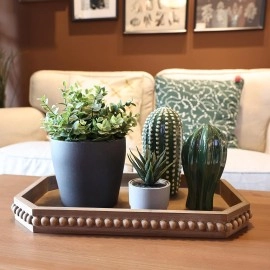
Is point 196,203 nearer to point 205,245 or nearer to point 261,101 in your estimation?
point 205,245

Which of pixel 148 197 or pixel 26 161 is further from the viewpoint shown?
pixel 26 161

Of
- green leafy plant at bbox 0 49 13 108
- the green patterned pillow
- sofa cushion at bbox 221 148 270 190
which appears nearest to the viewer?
sofa cushion at bbox 221 148 270 190

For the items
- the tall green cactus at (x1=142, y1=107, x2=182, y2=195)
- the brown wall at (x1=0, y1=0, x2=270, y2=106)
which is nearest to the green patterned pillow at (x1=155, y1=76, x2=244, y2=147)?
the brown wall at (x1=0, y1=0, x2=270, y2=106)

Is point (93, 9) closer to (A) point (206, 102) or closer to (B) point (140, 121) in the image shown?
(B) point (140, 121)

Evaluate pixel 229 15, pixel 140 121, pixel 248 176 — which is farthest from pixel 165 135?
pixel 229 15

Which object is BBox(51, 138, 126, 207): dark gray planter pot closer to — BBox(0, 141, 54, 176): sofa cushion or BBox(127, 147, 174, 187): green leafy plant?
BBox(127, 147, 174, 187): green leafy plant

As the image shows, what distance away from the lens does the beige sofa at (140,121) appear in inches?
57.4

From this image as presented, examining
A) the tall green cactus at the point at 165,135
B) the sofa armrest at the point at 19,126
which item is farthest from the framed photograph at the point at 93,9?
the tall green cactus at the point at 165,135

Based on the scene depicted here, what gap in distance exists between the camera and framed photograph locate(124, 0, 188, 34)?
90.4 inches

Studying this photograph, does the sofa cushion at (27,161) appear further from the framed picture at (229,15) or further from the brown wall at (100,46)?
the framed picture at (229,15)

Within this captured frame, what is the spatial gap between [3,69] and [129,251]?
2.10m

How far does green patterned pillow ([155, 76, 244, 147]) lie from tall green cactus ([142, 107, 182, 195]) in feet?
2.90

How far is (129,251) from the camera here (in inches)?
24.4

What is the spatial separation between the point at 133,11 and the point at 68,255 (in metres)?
2.07
